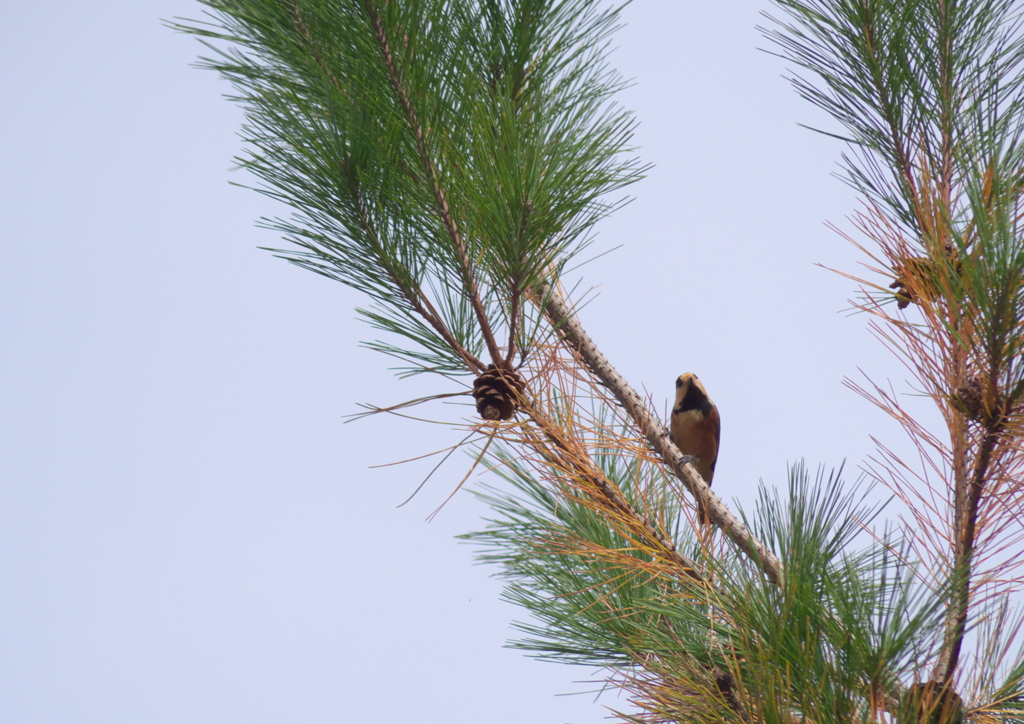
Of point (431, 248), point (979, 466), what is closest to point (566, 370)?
point (431, 248)

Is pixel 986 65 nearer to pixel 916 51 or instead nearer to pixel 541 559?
pixel 916 51

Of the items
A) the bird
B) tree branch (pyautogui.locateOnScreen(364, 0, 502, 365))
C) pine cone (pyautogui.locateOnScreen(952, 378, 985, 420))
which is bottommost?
pine cone (pyautogui.locateOnScreen(952, 378, 985, 420))

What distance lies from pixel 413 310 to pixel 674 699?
2.38ft

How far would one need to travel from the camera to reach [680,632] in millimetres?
1356

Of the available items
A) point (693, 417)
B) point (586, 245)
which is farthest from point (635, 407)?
point (693, 417)

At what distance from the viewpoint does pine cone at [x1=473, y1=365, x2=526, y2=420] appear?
4.48 ft

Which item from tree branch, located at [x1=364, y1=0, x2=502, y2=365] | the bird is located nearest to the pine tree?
tree branch, located at [x1=364, y1=0, x2=502, y2=365]

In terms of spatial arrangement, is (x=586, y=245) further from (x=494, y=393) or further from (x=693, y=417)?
(x=693, y=417)

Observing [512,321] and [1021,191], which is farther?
[512,321]

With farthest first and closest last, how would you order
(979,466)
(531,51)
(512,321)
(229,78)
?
(229,78)
(531,51)
(512,321)
(979,466)

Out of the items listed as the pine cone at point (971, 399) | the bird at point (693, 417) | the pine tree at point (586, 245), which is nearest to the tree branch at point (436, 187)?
the pine tree at point (586, 245)

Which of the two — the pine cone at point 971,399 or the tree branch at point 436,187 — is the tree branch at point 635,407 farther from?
the pine cone at point 971,399

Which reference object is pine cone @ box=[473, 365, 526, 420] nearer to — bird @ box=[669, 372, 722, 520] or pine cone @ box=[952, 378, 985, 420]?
pine cone @ box=[952, 378, 985, 420]

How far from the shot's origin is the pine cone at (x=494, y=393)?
1364mm
